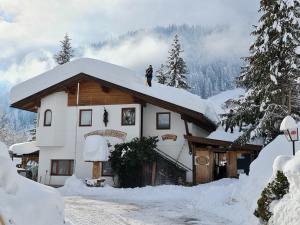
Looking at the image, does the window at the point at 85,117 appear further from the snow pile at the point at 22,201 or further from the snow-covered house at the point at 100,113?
the snow pile at the point at 22,201

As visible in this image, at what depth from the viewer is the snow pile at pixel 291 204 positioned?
6887mm

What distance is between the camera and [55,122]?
89.7 ft

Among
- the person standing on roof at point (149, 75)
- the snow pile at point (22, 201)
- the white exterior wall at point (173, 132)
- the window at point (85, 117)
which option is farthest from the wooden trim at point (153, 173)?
the snow pile at point (22, 201)

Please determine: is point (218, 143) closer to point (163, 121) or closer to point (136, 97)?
point (163, 121)

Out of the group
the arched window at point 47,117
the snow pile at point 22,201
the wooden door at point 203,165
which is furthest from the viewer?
the arched window at point 47,117

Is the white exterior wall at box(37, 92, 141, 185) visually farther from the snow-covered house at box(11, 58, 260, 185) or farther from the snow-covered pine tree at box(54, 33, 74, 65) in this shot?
the snow-covered pine tree at box(54, 33, 74, 65)

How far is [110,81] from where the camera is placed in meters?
26.1

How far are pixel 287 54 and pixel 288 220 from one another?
14062 millimetres

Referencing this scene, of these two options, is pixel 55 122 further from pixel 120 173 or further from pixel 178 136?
pixel 178 136

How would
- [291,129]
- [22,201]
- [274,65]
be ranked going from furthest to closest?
[274,65], [291,129], [22,201]

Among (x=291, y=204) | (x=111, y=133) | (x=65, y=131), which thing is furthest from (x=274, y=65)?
(x=65, y=131)

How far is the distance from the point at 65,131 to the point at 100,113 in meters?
2.80

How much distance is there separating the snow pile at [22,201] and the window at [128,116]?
19307 millimetres

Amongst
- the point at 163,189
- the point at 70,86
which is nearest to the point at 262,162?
the point at 163,189
